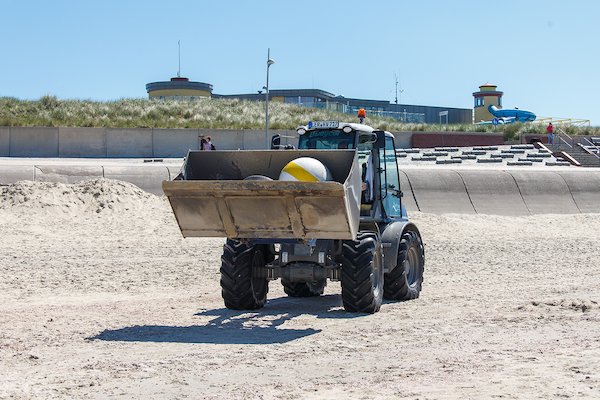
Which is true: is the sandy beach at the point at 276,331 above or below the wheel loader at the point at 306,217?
below

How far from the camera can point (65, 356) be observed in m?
9.59

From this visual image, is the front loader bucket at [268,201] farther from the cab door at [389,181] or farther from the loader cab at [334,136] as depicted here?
the cab door at [389,181]

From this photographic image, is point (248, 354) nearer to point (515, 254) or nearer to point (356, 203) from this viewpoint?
point (356, 203)

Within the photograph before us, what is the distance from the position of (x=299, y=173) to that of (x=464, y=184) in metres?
21.0

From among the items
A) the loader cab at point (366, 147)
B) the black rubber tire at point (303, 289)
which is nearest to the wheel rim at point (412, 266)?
the loader cab at point (366, 147)

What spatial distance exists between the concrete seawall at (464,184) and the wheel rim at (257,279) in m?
15.9

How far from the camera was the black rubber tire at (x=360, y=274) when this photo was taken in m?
12.2

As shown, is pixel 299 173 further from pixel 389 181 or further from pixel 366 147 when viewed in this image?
pixel 389 181

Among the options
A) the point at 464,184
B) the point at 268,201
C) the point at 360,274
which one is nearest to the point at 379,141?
the point at 360,274

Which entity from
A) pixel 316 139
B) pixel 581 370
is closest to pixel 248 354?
pixel 581 370

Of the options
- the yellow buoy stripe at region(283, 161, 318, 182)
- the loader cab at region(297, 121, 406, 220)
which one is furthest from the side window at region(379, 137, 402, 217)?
the yellow buoy stripe at region(283, 161, 318, 182)

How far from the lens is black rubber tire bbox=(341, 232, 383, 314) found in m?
12.2

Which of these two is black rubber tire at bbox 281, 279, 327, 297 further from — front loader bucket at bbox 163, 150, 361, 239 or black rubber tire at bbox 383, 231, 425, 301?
front loader bucket at bbox 163, 150, 361, 239

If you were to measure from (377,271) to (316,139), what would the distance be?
7.11ft
